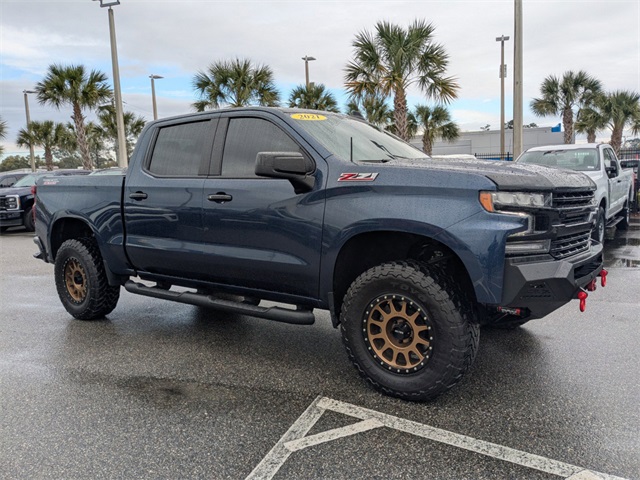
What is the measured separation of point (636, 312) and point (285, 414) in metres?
3.88

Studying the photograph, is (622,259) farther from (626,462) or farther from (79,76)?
(79,76)

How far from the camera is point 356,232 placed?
342 centimetres

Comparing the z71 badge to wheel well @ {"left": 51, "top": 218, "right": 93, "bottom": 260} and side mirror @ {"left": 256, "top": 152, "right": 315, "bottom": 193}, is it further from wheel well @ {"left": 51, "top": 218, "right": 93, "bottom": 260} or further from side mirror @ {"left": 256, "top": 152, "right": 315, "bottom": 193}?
wheel well @ {"left": 51, "top": 218, "right": 93, "bottom": 260}

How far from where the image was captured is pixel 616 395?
3.38 metres

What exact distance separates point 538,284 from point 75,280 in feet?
14.6

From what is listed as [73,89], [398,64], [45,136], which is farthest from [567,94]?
[45,136]

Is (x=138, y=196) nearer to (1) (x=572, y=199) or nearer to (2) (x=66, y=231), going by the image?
(2) (x=66, y=231)

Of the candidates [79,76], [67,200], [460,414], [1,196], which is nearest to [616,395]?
[460,414]

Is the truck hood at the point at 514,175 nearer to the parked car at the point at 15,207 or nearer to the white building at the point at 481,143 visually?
the parked car at the point at 15,207

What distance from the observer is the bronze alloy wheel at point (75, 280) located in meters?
5.35

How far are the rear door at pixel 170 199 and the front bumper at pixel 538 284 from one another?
2.38 meters

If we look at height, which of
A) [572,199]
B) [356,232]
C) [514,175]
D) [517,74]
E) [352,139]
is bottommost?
[356,232]

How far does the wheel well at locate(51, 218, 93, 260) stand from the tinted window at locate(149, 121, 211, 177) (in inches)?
49.6

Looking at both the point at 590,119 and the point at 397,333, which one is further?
the point at 590,119
